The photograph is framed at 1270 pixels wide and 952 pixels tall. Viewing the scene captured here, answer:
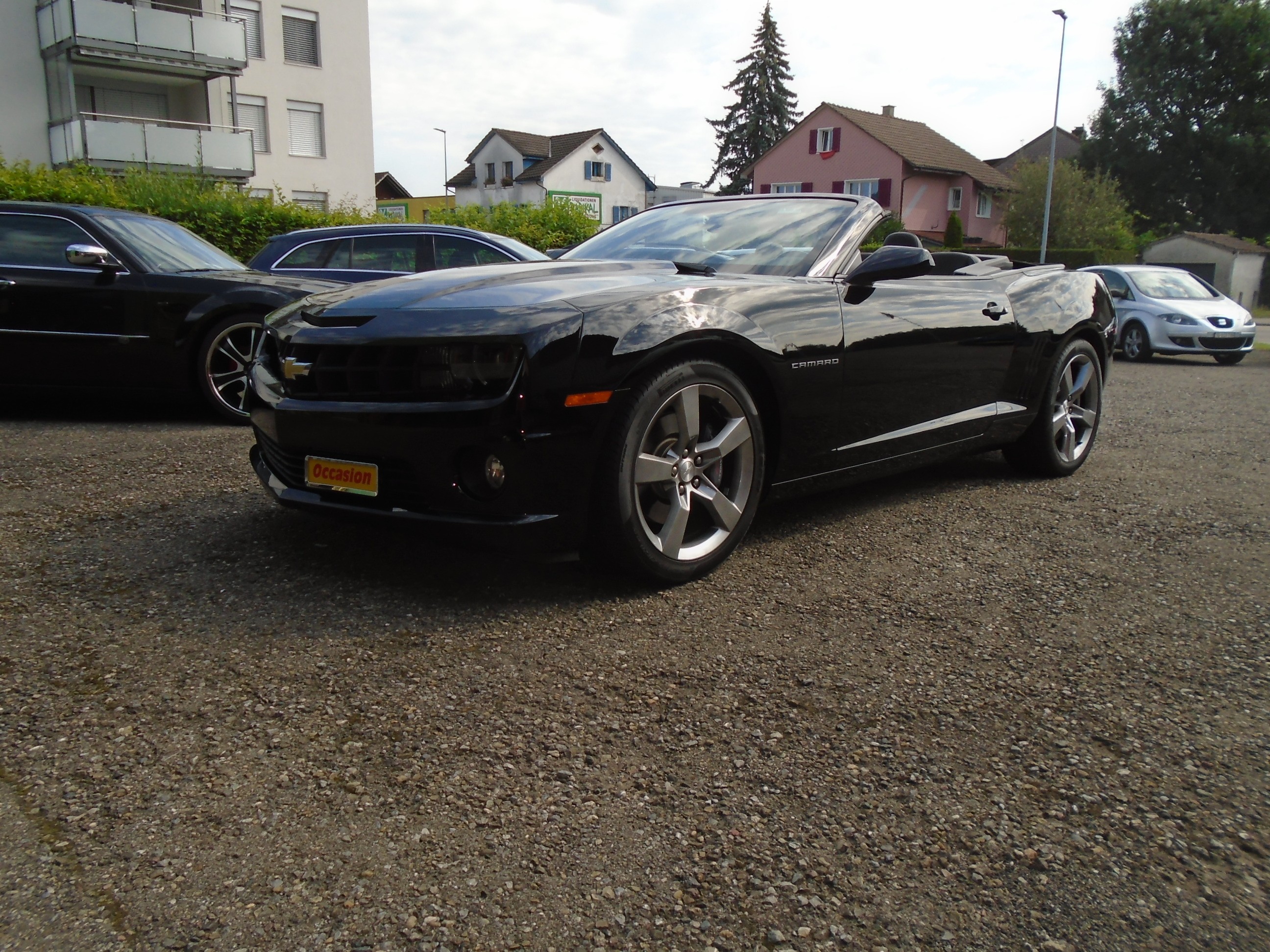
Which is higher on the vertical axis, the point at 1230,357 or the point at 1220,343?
the point at 1220,343

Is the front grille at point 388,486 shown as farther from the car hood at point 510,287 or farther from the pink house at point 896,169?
the pink house at point 896,169

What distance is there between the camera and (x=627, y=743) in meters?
2.49

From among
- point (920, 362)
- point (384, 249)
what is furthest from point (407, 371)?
point (384, 249)

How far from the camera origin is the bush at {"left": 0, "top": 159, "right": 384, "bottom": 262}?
47.1 ft

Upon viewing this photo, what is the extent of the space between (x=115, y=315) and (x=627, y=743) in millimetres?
5712

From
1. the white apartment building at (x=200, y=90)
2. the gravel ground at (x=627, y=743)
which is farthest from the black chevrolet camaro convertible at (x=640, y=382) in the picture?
the white apartment building at (x=200, y=90)

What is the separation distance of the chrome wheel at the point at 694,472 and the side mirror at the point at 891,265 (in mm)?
926

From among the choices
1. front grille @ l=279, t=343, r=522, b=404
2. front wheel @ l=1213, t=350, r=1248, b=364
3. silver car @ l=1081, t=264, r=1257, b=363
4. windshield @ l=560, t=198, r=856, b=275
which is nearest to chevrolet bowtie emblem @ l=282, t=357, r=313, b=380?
front grille @ l=279, t=343, r=522, b=404

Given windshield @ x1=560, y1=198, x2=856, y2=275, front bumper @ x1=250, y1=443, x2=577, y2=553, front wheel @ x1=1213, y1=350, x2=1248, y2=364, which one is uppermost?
windshield @ x1=560, y1=198, x2=856, y2=275

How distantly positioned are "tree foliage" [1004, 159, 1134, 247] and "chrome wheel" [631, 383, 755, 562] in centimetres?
4722

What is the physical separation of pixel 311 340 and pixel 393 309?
324 millimetres

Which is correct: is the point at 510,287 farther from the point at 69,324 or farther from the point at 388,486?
the point at 69,324

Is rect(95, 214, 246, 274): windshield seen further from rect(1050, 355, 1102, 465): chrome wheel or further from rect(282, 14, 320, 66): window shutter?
rect(282, 14, 320, 66): window shutter

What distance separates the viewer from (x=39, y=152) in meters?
28.0
